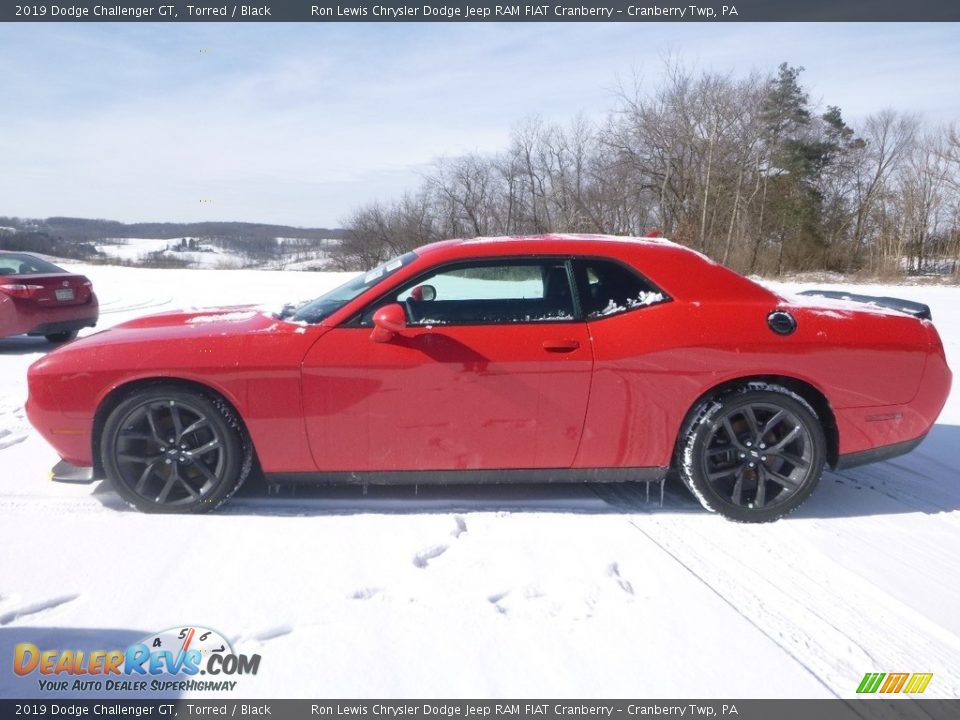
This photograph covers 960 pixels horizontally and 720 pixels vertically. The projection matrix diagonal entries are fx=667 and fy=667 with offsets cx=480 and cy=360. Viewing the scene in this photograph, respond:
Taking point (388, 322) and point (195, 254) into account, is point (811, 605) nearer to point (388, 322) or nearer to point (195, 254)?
point (388, 322)

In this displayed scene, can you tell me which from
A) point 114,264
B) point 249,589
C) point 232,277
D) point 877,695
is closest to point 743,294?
point 877,695


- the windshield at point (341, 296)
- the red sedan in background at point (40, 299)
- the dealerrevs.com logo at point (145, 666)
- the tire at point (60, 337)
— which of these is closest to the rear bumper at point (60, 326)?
the red sedan in background at point (40, 299)

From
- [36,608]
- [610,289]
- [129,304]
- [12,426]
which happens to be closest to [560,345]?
[610,289]

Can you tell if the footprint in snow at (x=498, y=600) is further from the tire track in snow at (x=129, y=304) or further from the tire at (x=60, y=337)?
the tire track in snow at (x=129, y=304)

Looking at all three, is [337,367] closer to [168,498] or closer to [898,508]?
[168,498]

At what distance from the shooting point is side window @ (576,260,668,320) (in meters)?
3.36

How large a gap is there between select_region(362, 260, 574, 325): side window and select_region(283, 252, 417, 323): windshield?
19cm

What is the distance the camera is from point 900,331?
11.0ft

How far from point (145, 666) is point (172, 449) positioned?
1256 millimetres

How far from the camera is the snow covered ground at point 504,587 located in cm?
221

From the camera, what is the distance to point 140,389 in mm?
3244

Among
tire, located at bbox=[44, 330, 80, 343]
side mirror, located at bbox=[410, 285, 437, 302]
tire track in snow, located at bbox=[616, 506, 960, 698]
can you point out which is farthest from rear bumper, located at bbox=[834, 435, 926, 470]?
tire, located at bbox=[44, 330, 80, 343]

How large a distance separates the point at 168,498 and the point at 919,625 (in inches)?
130

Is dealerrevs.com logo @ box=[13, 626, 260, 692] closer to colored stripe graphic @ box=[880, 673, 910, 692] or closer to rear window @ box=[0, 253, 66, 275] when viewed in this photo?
colored stripe graphic @ box=[880, 673, 910, 692]
